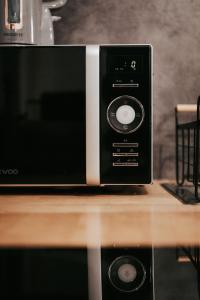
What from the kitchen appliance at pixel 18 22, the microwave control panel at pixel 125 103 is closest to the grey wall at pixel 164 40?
the kitchen appliance at pixel 18 22

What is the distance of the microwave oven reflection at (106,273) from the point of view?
1.04 feet

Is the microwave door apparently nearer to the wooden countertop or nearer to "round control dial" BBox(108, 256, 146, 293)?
the wooden countertop

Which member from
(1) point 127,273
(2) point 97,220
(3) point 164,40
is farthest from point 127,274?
(3) point 164,40

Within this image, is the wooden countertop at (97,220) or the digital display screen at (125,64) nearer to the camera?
the wooden countertop at (97,220)

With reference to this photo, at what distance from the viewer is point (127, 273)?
381 millimetres

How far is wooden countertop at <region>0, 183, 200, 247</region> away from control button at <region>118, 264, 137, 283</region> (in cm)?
6

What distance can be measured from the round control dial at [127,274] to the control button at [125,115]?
45cm

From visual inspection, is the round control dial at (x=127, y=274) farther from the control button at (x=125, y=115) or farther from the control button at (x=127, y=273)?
the control button at (x=125, y=115)

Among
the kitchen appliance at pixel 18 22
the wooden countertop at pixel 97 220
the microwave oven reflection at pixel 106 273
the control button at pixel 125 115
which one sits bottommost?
the wooden countertop at pixel 97 220

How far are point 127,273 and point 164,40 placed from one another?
928 millimetres

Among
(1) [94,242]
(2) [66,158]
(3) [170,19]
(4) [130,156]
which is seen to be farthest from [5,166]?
(3) [170,19]

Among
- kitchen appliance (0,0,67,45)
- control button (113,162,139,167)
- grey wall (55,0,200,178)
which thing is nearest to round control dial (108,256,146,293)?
control button (113,162,139,167)

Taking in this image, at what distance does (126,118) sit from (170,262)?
481mm

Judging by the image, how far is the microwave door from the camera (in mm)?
839
